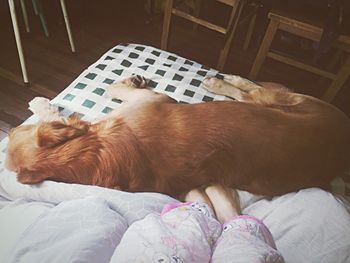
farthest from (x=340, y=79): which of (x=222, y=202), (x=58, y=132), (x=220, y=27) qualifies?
(x=58, y=132)

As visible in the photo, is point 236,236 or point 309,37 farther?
point 309,37

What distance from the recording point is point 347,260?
40.9 inches

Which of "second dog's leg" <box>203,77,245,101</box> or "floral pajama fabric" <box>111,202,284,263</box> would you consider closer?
"floral pajama fabric" <box>111,202,284,263</box>

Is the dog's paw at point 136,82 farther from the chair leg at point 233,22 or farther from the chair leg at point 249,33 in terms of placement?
the chair leg at point 249,33

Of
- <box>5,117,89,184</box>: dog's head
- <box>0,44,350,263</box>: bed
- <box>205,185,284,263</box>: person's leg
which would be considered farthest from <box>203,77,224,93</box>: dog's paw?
<box>5,117,89,184</box>: dog's head

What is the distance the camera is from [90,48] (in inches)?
90.3

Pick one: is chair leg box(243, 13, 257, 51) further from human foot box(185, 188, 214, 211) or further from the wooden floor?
human foot box(185, 188, 214, 211)

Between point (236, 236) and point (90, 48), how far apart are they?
180 centimetres

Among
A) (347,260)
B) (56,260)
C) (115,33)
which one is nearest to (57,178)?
(56,260)

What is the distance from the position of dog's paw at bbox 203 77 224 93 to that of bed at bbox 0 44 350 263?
48 cm

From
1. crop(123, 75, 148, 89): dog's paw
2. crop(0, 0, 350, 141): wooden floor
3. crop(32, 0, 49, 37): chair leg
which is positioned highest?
crop(123, 75, 148, 89): dog's paw

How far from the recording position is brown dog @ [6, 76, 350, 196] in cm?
105

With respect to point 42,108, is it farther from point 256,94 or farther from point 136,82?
point 256,94

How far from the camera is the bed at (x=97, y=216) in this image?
86 cm
